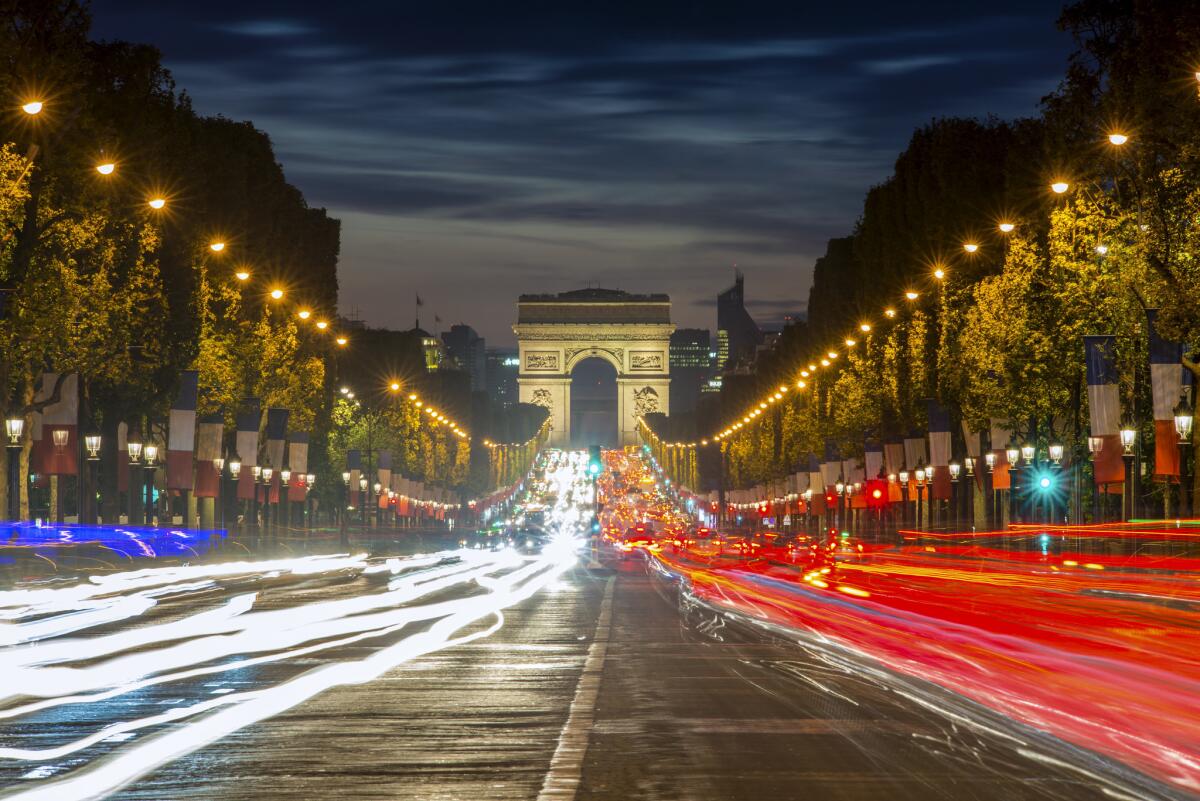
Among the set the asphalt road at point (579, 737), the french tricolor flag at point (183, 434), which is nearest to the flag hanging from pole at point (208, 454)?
the french tricolor flag at point (183, 434)

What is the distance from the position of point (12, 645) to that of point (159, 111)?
121 ft

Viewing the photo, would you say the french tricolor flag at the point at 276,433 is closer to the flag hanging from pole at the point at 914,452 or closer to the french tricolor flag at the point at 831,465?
the flag hanging from pole at the point at 914,452

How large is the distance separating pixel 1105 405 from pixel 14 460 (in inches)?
962

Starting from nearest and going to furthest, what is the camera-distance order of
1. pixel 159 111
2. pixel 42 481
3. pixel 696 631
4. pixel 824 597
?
pixel 696 631
pixel 824 597
pixel 159 111
pixel 42 481

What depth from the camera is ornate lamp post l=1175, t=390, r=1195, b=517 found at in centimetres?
3988

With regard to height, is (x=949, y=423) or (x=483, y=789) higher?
(x=949, y=423)

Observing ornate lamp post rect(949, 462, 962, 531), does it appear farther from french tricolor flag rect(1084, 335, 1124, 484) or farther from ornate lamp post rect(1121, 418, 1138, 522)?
french tricolor flag rect(1084, 335, 1124, 484)

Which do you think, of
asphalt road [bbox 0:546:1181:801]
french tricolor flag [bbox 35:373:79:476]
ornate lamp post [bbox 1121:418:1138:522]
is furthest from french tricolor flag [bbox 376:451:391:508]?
asphalt road [bbox 0:546:1181:801]

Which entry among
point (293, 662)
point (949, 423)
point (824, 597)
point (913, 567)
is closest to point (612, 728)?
point (293, 662)

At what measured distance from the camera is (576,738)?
1309 cm

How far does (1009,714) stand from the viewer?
1416cm

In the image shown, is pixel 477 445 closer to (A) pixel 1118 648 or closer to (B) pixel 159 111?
(B) pixel 159 111

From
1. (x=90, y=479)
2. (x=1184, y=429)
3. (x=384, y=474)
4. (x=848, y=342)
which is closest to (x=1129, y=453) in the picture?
(x=1184, y=429)

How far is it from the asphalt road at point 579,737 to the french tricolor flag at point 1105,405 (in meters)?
22.0
